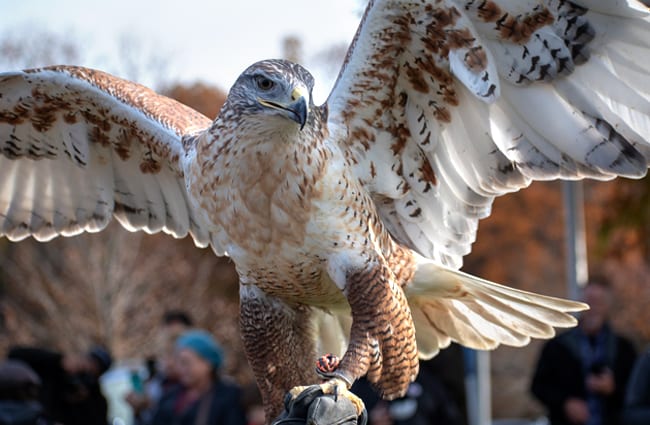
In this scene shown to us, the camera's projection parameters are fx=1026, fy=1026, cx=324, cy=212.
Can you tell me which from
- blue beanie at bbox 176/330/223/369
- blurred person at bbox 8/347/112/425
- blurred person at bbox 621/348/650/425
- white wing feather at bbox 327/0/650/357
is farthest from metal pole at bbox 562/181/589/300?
white wing feather at bbox 327/0/650/357

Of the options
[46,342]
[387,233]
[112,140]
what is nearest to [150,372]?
[112,140]

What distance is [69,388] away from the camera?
807cm

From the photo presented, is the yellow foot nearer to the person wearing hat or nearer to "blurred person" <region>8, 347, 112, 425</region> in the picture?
the person wearing hat

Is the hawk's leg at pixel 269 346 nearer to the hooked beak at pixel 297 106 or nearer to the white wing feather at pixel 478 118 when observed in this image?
the white wing feather at pixel 478 118

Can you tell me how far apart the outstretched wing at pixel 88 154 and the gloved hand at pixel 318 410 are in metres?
1.43

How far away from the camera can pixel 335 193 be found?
4438 millimetres

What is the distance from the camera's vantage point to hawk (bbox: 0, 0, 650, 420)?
14.2ft

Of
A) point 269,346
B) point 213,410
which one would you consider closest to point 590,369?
point 213,410

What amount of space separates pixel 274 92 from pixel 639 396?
3.22 m

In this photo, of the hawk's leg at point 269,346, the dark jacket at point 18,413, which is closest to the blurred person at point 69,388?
the dark jacket at point 18,413

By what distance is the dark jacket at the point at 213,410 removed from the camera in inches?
282

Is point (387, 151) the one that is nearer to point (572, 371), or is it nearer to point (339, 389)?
point (339, 389)

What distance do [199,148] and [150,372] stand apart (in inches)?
244

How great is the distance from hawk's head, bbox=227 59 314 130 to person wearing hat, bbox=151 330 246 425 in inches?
137
